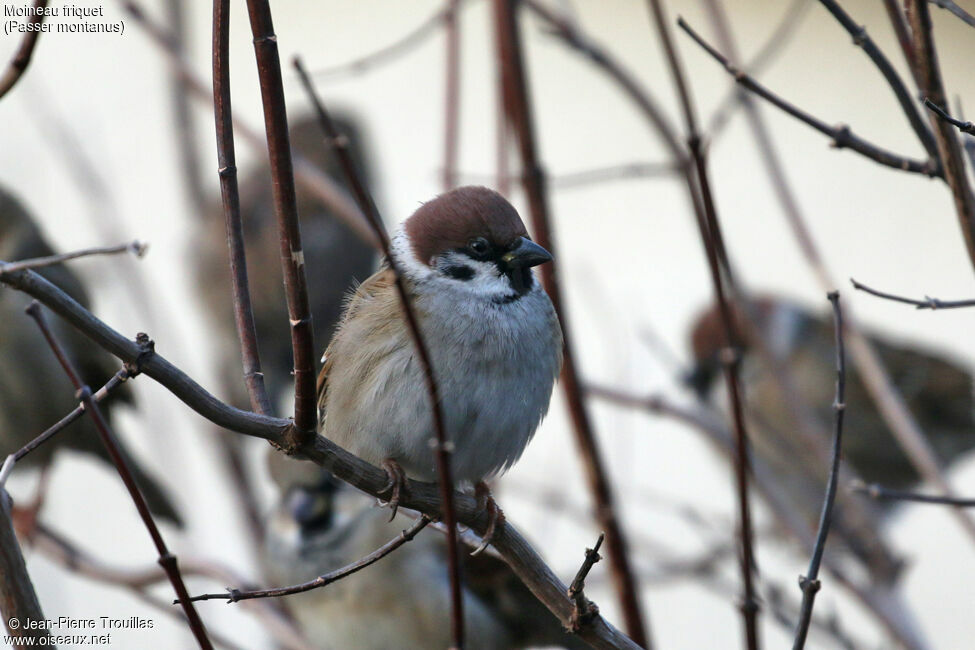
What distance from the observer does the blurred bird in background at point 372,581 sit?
264cm

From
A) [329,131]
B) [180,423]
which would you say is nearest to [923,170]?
[329,131]

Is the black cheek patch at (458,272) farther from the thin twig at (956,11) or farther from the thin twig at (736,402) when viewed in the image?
the thin twig at (956,11)

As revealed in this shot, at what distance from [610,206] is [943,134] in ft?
14.7

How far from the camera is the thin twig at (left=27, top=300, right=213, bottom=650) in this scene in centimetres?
97

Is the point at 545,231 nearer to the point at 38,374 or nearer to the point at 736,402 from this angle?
the point at 736,402

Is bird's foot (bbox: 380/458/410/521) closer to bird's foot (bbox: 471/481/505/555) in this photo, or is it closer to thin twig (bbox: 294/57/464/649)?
bird's foot (bbox: 471/481/505/555)

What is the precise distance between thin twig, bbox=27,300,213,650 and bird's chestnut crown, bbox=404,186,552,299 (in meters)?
0.88

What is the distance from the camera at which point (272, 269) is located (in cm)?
473

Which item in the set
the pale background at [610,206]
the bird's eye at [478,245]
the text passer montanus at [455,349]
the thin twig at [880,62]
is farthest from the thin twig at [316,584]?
the pale background at [610,206]

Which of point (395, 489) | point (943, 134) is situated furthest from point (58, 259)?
point (943, 134)

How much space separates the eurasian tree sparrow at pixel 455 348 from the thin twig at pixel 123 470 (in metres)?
0.59

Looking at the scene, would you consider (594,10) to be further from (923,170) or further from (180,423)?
(923,170)

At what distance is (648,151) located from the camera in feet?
18.6

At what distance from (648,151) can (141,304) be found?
3428 mm
